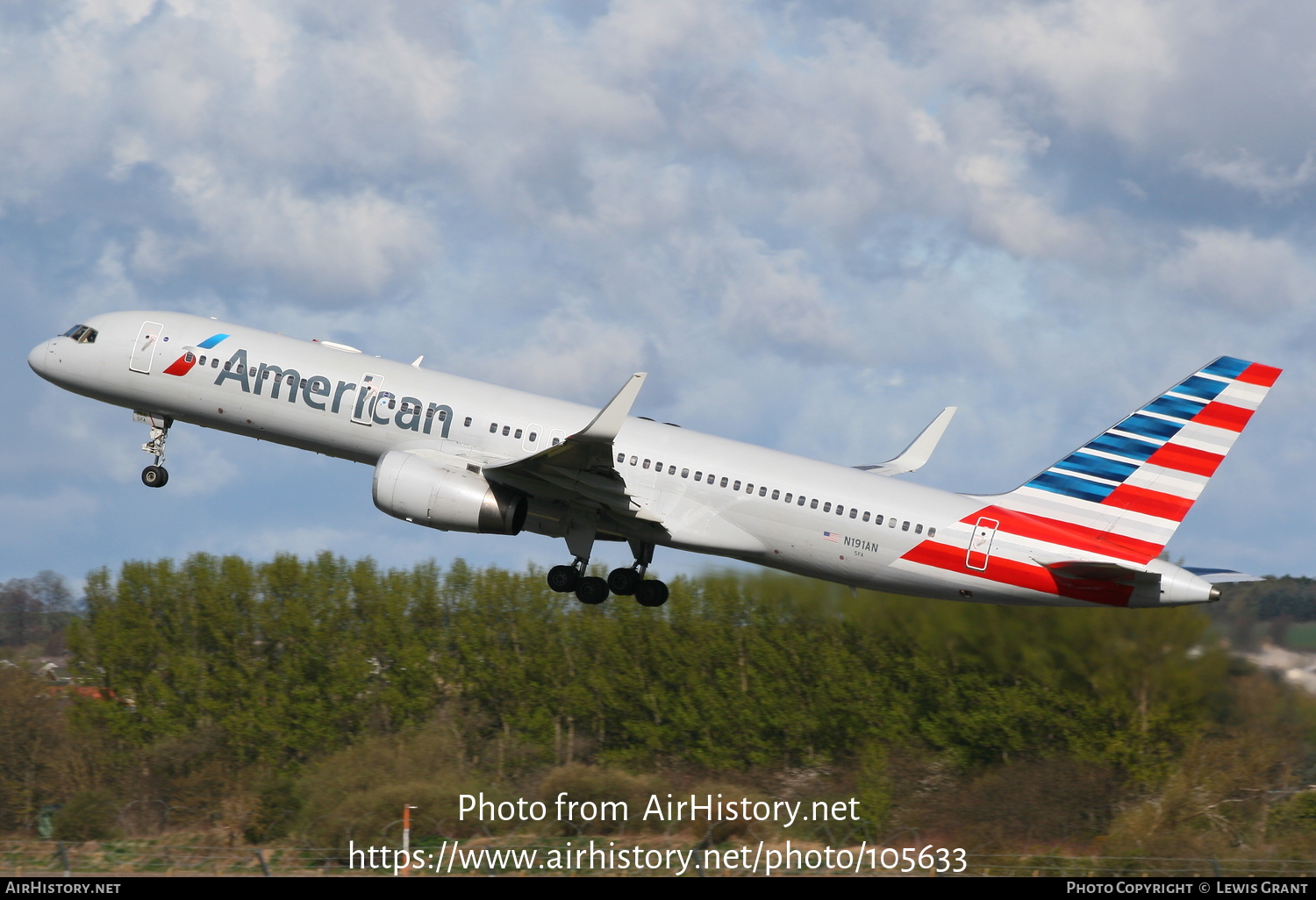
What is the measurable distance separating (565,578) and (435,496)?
4.54 m

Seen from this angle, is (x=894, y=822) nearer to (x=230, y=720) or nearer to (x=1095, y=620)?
(x=1095, y=620)

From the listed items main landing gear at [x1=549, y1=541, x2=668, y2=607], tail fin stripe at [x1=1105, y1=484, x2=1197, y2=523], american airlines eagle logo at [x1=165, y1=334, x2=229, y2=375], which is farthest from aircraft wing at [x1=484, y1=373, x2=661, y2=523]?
tail fin stripe at [x1=1105, y1=484, x2=1197, y2=523]

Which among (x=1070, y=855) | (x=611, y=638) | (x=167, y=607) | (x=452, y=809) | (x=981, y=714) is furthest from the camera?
(x=167, y=607)

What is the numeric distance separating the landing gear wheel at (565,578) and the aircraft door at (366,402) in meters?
6.22

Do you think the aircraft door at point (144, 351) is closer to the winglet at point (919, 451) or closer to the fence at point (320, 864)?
the fence at point (320, 864)

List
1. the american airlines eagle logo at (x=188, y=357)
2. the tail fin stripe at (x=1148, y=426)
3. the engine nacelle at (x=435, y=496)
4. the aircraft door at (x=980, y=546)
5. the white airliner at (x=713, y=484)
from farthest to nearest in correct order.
A: the american airlines eagle logo at (x=188, y=357) < the tail fin stripe at (x=1148, y=426) < the aircraft door at (x=980, y=546) < the white airliner at (x=713, y=484) < the engine nacelle at (x=435, y=496)

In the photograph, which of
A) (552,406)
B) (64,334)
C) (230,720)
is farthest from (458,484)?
(230,720)

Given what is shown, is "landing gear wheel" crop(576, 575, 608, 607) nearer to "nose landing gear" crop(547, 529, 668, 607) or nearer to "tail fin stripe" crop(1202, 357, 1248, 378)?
"nose landing gear" crop(547, 529, 668, 607)

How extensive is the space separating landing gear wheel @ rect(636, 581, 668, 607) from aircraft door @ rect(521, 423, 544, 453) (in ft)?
→ 16.7

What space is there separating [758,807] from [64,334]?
107ft

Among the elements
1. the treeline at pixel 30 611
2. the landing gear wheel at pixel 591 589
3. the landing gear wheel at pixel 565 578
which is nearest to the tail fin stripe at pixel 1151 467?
the landing gear wheel at pixel 591 589

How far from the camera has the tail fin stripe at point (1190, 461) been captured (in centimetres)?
3241

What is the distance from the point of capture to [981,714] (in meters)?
58.1

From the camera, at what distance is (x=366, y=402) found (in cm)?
3369
